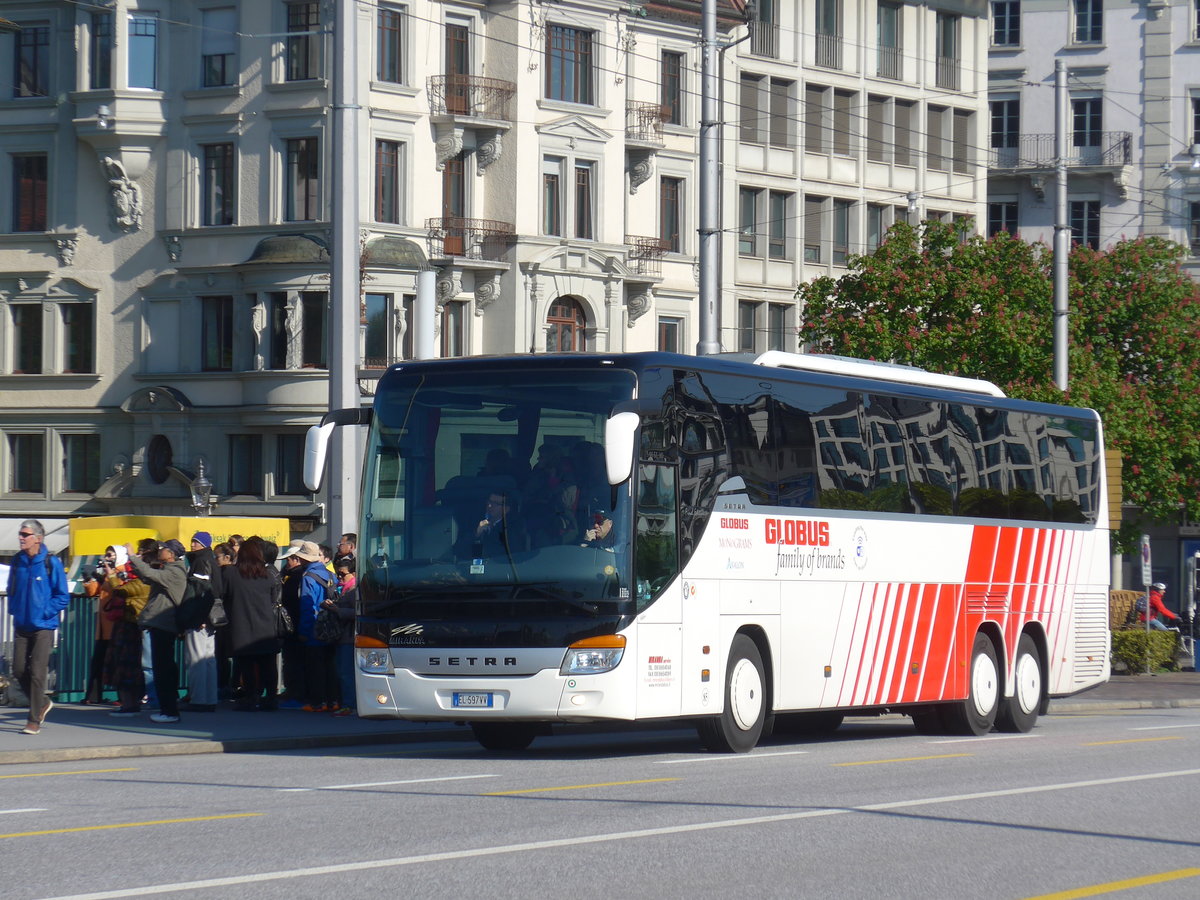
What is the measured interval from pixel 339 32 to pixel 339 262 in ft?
8.10

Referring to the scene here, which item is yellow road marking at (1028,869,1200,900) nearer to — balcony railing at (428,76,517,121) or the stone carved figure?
balcony railing at (428,76,517,121)

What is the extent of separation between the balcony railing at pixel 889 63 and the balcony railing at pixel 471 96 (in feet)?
53.0

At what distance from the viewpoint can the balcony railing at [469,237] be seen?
168 ft

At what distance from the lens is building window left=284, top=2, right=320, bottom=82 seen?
49469 mm

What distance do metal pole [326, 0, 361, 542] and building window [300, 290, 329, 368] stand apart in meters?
28.4

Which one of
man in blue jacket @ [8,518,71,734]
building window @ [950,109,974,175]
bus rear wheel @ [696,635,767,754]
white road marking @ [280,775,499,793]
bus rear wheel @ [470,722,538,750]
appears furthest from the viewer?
building window @ [950,109,974,175]

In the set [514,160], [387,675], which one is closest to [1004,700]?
[387,675]

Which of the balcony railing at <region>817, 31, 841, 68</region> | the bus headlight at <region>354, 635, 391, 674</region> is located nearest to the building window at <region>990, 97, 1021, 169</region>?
the balcony railing at <region>817, 31, 841, 68</region>

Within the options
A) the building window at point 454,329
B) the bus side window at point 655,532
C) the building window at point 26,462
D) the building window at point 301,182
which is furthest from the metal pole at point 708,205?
the building window at point 26,462

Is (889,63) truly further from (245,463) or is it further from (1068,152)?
(245,463)

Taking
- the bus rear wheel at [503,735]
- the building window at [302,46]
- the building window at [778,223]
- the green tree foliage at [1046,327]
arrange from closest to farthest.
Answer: the bus rear wheel at [503,735], the green tree foliage at [1046,327], the building window at [302,46], the building window at [778,223]

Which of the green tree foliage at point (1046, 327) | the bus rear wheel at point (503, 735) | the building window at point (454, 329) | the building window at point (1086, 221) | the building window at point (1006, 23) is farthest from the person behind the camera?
the building window at point (1006, 23)

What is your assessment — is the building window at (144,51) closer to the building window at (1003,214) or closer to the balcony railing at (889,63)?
the balcony railing at (889,63)

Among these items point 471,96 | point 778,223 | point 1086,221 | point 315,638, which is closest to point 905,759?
point 315,638
